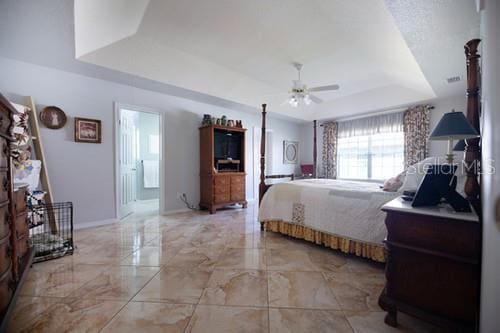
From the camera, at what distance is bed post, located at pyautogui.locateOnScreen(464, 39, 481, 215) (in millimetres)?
1262

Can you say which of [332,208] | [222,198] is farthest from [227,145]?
[332,208]

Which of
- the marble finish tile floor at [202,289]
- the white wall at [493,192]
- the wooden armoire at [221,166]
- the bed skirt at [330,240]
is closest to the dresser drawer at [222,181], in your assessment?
the wooden armoire at [221,166]

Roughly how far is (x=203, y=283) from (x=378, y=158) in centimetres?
546

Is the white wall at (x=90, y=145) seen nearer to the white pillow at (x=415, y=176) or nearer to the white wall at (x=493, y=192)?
the white pillow at (x=415, y=176)

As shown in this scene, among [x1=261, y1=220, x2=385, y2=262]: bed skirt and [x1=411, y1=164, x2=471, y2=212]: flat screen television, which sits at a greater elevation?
[x1=411, y1=164, x2=471, y2=212]: flat screen television

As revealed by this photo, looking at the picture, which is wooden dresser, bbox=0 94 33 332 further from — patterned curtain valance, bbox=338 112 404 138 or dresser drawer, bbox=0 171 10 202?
patterned curtain valance, bbox=338 112 404 138

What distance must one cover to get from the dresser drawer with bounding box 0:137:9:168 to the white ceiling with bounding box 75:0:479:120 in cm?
172

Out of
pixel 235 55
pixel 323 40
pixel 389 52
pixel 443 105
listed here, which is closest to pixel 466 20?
pixel 389 52

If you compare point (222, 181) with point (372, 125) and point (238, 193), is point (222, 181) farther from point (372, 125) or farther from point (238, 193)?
point (372, 125)

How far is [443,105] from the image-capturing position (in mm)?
4613

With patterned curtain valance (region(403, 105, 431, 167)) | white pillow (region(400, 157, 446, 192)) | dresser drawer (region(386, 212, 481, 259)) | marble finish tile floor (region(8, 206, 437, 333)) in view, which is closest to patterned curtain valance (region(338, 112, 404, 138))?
patterned curtain valance (region(403, 105, 431, 167))

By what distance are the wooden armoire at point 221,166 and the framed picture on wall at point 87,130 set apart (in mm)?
1892

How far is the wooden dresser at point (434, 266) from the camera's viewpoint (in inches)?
44.2

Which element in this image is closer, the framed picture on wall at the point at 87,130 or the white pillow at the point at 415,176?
the white pillow at the point at 415,176
